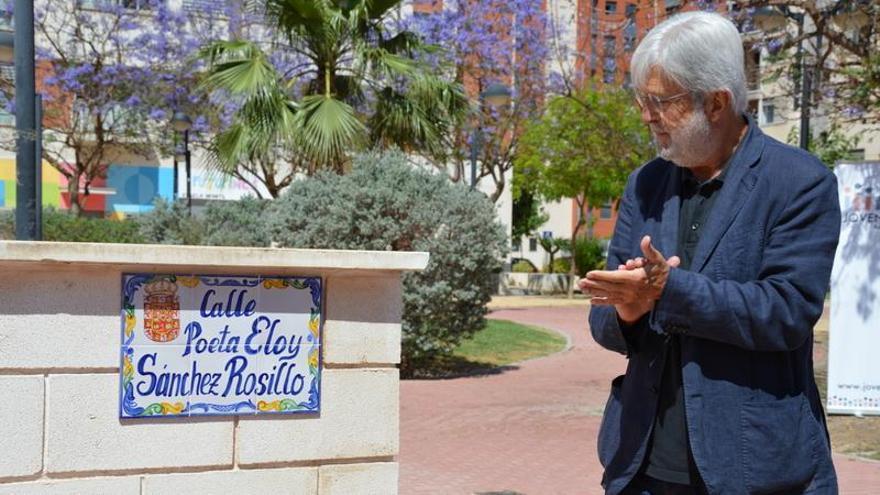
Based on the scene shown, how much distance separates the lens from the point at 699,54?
2053 millimetres

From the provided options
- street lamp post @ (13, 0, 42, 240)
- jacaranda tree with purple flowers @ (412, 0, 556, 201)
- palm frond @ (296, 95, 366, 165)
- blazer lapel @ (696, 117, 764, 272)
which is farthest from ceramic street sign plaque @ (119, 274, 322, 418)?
jacaranda tree with purple flowers @ (412, 0, 556, 201)

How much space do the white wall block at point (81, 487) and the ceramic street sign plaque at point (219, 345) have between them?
0.87 feet

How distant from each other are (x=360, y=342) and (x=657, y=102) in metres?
2.53

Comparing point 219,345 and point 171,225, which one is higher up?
point 171,225

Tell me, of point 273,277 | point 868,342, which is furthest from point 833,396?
point 273,277

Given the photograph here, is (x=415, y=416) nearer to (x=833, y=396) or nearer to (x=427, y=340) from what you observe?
(x=427, y=340)

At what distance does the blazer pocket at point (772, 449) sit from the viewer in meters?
1.97

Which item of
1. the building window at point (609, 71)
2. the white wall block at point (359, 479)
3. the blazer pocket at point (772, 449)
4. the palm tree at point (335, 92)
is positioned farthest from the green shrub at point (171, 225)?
the blazer pocket at point (772, 449)

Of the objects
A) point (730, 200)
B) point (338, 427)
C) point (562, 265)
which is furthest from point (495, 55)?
point (730, 200)

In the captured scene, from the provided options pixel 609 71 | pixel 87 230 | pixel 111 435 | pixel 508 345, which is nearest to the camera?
pixel 111 435

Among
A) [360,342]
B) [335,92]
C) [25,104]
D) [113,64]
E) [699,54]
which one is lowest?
[360,342]

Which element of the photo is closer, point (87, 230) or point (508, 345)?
point (508, 345)

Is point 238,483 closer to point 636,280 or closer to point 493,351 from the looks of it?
point 636,280

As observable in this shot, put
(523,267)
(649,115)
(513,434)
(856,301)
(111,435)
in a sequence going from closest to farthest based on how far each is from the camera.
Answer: (649,115), (111,435), (513,434), (856,301), (523,267)
